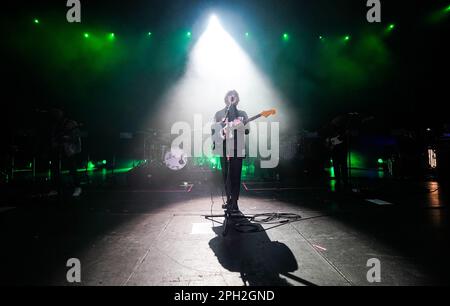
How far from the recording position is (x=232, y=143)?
13.2ft

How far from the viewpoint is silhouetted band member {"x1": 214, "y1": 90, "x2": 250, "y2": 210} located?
3.96 metres

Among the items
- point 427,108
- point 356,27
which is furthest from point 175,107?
point 427,108

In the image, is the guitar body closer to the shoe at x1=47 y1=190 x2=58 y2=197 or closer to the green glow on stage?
the shoe at x1=47 y1=190 x2=58 y2=197

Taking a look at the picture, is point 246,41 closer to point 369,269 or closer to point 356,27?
point 356,27

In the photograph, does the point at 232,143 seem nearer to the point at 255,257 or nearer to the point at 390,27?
the point at 255,257

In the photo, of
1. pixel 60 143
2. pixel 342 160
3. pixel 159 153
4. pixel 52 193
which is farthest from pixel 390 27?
pixel 52 193

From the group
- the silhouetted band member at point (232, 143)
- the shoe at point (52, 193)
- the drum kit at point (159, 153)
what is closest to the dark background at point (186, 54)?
the drum kit at point (159, 153)

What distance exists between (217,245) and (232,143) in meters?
1.77

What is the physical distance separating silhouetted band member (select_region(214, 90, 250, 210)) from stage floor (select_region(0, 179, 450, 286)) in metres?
0.48

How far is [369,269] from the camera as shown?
81.1 inches

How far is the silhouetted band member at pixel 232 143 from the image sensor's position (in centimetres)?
396

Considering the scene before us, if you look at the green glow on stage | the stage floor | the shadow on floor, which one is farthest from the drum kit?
the shadow on floor

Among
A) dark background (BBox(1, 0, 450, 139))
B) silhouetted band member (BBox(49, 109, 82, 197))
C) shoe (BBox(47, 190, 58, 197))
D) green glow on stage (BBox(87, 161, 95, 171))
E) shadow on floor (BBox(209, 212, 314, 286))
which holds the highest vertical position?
dark background (BBox(1, 0, 450, 139))
